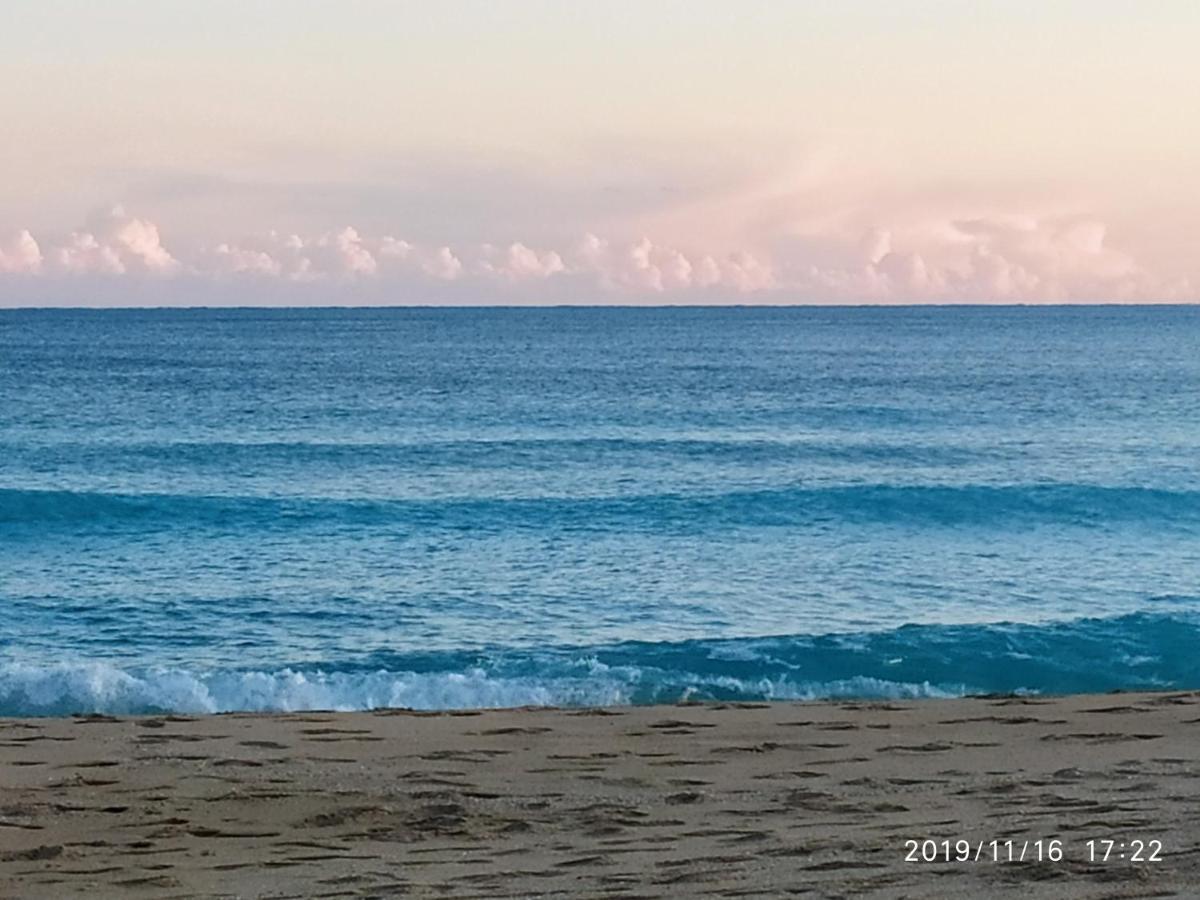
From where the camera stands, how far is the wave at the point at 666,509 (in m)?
25.9

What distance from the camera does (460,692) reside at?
50.2ft

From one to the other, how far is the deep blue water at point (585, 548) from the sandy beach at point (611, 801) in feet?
11.8

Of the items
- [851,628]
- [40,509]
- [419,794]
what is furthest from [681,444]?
[419,794]

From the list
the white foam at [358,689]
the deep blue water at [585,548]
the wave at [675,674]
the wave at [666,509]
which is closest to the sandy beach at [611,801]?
the white foam at [358,689]

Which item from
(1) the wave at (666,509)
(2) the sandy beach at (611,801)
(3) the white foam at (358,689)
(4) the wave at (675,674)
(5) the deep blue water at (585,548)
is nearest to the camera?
(2) the sandy beach at (611,801)

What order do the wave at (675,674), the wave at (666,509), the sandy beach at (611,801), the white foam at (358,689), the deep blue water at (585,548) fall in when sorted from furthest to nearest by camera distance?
the wave at (666,509), the deep blue water at (585,548), the wave at (675,674), the white foam at (358,689), the sandy beach at (611,801)

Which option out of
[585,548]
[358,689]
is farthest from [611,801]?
[585,548]

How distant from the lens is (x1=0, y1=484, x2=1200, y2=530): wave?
84.9ft

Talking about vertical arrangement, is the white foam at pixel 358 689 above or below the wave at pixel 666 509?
below

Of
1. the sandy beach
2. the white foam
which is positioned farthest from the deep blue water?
the sandy beach

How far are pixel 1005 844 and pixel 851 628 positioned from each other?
1012 cm

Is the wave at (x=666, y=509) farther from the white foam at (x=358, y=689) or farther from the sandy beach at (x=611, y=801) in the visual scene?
the sandy beach at (x=611, y=801)

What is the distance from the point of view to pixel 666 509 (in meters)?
27.2

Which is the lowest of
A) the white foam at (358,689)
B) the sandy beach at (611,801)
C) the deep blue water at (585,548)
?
the white foam at (358,689)
